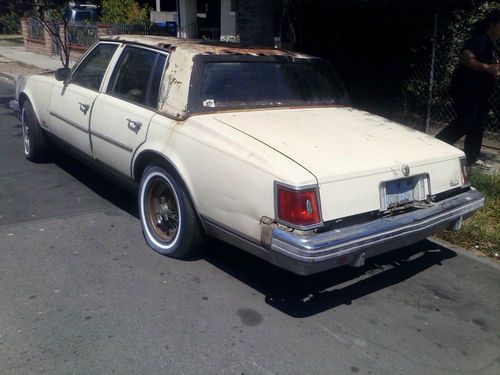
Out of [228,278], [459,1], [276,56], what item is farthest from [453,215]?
[459,1]

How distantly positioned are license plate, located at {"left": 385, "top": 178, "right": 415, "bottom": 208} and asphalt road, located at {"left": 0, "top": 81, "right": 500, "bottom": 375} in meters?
0.69

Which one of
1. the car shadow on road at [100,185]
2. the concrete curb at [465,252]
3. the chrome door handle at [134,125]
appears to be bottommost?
the concrete curb at [465,252]

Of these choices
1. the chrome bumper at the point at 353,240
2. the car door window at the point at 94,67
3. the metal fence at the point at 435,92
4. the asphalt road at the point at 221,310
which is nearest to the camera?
the asphalt road at the point at 221,310

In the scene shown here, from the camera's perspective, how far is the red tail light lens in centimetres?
329

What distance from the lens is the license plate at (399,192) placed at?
371cm

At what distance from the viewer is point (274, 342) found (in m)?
3.33

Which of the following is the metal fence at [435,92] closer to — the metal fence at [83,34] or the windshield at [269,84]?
the windshield at [269,84]

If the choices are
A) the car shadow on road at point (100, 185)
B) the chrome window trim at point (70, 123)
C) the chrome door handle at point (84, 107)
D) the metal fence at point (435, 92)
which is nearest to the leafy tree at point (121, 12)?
the metal fence at point (435, 92)

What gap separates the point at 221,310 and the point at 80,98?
8.76ft

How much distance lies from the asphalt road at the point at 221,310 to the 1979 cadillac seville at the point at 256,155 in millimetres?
406

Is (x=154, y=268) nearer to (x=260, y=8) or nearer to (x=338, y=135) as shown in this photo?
(x=338, y=135)

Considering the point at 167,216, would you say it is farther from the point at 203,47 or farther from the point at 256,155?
the point at 203,47

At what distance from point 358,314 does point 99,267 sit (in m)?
1.89

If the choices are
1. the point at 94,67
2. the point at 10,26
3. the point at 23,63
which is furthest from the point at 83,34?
the point at 10,26
